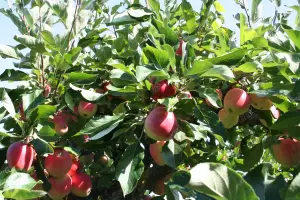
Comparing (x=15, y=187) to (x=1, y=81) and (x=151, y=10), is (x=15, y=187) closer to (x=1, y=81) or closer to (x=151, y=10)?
(x=1, y=81)

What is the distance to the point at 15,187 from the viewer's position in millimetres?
1449

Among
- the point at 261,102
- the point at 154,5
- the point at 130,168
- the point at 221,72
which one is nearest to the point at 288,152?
the point at 261,102

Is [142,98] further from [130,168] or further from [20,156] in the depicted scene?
[20,156]

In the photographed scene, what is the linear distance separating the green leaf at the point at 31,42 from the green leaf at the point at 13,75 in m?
0.27

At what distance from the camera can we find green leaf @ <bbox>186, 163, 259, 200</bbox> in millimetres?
755

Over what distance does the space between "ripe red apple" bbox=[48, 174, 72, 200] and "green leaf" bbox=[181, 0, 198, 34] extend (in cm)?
85

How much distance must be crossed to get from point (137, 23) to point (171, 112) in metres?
0.67

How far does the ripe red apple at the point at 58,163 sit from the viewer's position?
75.2 inches

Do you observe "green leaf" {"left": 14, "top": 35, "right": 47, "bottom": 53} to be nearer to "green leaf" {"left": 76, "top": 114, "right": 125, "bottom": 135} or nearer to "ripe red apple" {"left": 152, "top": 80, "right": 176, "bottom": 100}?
"green leaf" {"left": 76, "top": 114, "right": 125, "bottom": 135}

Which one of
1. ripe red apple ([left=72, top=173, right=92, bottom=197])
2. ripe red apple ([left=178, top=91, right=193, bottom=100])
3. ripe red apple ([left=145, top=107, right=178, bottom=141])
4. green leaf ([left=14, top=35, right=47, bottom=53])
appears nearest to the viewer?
ripe red apple ([left=145, top=107, right=178, bottom=141])

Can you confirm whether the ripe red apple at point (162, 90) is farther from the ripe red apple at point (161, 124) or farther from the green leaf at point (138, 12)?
the green leaf at point (138, 12)

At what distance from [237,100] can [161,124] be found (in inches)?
13.6

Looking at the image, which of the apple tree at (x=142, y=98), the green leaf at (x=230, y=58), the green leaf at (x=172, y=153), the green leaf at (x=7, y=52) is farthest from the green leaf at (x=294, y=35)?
the green leaf at (x=7, y=52)

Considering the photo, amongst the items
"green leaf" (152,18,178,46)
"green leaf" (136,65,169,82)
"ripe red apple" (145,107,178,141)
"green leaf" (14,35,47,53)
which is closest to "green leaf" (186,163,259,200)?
"green leaf" (136,65,169,82)
